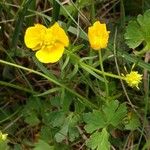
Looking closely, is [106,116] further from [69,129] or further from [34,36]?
[34,36]

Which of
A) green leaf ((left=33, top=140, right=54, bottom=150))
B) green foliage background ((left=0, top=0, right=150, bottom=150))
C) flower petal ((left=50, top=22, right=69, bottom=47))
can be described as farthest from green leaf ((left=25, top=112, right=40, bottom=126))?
flower petal ((left=50, top=22, right=69, bottom=47))

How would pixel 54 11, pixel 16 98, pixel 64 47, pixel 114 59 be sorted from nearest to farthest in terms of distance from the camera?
pixel 64 47 < pixel 54 11 < pixel 114 59 < pixel 16 98

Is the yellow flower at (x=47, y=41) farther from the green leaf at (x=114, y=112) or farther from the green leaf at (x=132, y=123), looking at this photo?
the green leaf at (x=132, y=123)

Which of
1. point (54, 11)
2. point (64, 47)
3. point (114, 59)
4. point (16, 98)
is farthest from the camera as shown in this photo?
point (16, 98)

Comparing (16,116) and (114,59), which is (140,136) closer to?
(114,59)

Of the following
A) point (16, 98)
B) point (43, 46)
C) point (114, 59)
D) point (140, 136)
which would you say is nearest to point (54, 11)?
point (43, 46)

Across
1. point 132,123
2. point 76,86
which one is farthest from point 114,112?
point 76,86
